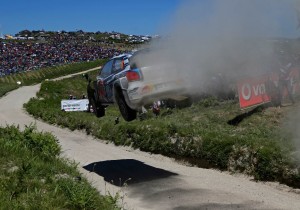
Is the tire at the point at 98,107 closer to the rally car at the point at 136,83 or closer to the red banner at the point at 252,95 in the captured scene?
the rally car at the point at 136,83

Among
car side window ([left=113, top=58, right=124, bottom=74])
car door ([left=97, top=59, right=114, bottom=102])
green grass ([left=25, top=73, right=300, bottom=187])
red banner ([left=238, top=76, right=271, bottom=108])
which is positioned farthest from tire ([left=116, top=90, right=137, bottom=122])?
red banner ([left=238, top=76, right=271, bottom=108])

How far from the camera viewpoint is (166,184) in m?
20.0

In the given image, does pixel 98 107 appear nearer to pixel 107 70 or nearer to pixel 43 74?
pixel 107 70

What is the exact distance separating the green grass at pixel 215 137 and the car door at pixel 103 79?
916 cm

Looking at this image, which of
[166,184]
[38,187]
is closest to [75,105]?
[166,184]

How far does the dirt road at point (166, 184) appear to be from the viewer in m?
17.2

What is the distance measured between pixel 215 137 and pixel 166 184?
4485mm

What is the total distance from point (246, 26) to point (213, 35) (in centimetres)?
85

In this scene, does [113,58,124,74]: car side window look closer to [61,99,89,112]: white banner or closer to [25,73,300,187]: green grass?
[25,73,300,187]: green grass

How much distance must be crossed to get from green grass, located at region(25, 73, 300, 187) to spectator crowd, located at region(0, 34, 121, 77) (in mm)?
51127

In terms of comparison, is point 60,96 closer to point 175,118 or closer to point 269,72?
point 175,118

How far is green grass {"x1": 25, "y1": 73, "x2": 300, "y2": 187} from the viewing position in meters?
19.5

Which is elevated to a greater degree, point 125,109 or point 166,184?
point 125,109

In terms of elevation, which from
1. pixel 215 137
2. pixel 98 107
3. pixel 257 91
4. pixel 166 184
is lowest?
pixel 166 184
